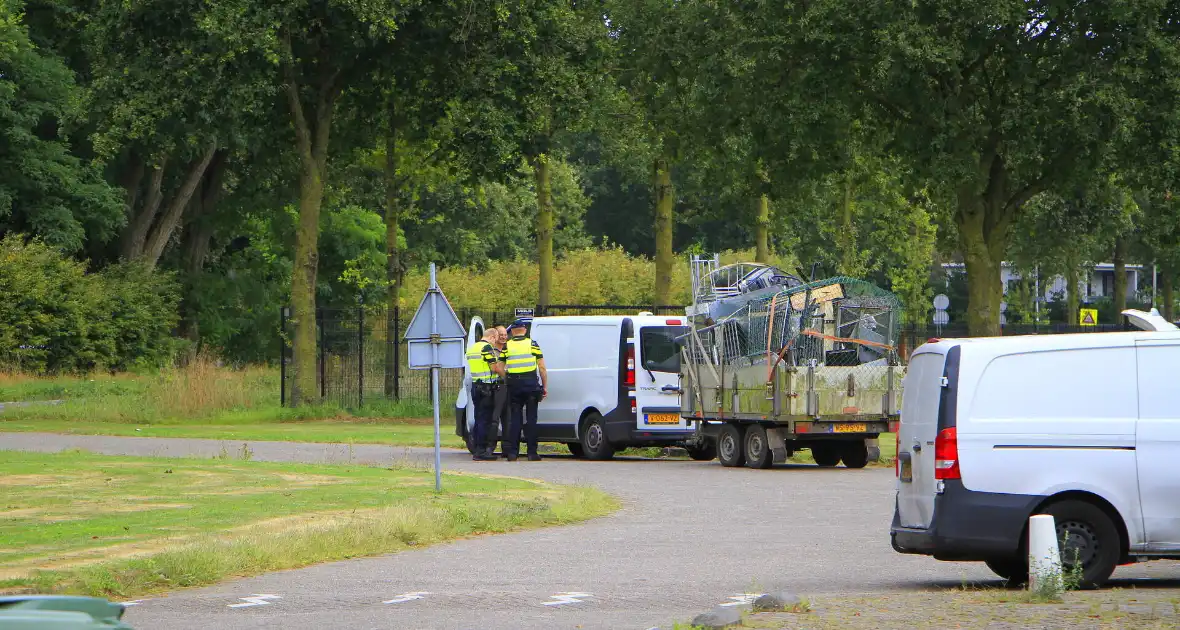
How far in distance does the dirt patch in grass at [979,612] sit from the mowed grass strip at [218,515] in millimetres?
4371

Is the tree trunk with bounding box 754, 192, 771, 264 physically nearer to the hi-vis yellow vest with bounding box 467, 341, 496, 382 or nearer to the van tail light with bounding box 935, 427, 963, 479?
the hi-vis yellow vest with bounding box 467, 341, 496, 382

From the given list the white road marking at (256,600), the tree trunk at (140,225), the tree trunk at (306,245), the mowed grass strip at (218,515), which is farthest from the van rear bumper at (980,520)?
the tree trunk at (140,225)

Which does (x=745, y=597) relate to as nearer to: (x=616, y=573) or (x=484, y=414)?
(x=616, y=573)

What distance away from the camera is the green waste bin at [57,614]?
162 inches

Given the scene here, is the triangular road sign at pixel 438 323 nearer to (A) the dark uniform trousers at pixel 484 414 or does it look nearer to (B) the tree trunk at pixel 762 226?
(A) the dark uniform trousers at pixel 484 414

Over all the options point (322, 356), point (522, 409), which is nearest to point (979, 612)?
point (522, 409)

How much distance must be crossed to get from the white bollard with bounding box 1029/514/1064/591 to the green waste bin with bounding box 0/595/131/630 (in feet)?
22.6

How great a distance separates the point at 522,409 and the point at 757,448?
390 centimetres

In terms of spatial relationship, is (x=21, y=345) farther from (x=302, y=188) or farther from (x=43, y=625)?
(x=43, y=625)

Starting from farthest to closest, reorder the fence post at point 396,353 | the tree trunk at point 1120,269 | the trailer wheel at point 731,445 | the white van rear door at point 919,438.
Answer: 1. the tree trunk at point 1120,269
2. the fence post at point 396,353
3. the trailer wheel at point 731,445
4. the white van rear door at point 919,438

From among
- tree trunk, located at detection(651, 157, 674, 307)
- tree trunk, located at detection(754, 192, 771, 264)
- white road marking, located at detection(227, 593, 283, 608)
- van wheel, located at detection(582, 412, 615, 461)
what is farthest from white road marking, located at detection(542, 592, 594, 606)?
tree trunk, located at detection(754, 192, 771, 264)

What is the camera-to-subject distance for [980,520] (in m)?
11.0

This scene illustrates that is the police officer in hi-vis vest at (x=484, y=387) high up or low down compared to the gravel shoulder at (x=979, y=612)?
up

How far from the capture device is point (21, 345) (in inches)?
1884
